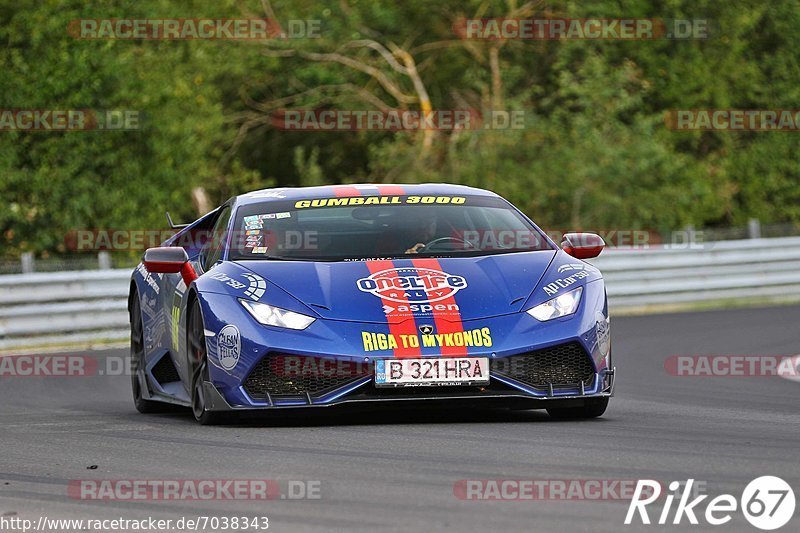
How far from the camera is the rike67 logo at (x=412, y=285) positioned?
26.8ft

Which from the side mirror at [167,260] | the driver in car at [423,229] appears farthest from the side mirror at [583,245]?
the side mirror at [167,260]

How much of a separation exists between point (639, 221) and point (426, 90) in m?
8.66

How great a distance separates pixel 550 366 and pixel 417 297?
72 cm

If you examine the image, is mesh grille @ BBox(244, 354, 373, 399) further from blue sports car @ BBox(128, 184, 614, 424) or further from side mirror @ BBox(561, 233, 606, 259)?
side mirror @ BBox(561, 233, 606, 259)

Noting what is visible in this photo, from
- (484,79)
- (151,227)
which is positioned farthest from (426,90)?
(151,227)

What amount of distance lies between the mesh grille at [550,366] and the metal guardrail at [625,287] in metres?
10.0

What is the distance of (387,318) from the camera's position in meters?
8.02

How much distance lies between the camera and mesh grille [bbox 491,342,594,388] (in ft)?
26.4

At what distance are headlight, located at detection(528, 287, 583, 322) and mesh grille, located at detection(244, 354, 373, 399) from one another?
887 millimetres

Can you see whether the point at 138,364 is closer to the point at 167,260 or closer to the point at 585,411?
the point at 167,260

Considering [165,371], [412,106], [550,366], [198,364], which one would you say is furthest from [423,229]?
[412,106]

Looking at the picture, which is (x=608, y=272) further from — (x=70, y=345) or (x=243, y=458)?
(x=243, y=458)

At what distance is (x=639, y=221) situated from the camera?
95.2 feet

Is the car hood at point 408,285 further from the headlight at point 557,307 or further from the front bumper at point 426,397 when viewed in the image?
the front bumper at point 426,397
